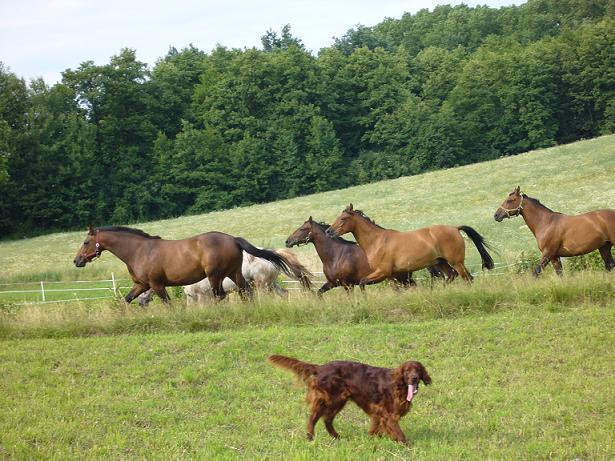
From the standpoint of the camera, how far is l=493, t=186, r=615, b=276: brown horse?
1688cm

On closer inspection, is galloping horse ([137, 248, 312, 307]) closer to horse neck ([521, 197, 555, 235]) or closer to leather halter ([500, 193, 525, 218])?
leather halter ([500, 193, 525, 218])

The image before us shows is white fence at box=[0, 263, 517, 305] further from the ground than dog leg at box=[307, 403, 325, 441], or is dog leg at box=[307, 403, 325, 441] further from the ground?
dog leg at box=[307, 403, 325, 441]

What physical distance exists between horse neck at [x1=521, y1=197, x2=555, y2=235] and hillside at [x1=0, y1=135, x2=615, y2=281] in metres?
8.98

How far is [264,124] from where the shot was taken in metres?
75.4

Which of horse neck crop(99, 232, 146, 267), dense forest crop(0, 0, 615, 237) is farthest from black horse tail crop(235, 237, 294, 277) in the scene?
dense forest crop(0, 0, 615, 237)

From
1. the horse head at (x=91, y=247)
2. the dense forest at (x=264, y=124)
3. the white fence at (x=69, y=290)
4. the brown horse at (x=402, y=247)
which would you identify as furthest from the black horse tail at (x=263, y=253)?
the dense forest at (x=264, y=124)

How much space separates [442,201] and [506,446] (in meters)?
36.3

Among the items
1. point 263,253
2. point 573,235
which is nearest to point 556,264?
point 573,235

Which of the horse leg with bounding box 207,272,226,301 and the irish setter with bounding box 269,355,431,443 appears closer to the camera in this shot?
the irish setter with bounding box 269,355,431,443

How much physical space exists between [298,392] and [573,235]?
9130mm

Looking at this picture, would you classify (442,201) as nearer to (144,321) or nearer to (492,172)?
(492,172)

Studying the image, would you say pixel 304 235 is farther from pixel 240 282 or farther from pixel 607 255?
pixel 607 255

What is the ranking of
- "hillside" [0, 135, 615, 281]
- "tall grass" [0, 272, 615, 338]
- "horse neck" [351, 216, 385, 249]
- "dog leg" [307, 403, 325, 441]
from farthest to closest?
"hillside" [0, 135, 615, 281], "horse neck" [351, 216, 385, 249], "tall grass" [0, 272, 615, 338], "dog leg" [307, 403, 325, 441]

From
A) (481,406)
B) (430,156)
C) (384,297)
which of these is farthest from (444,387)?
(430,156)
